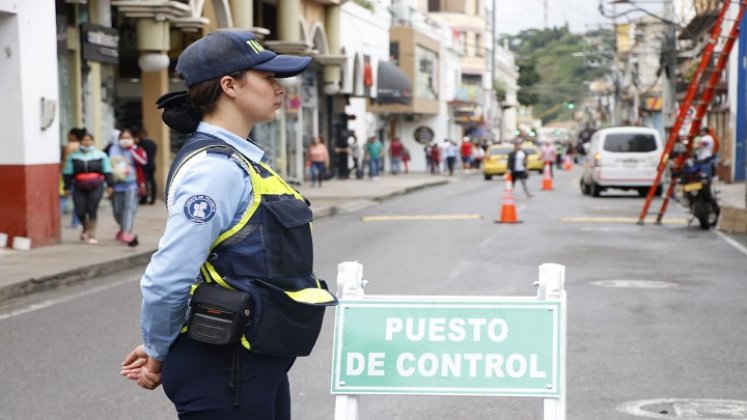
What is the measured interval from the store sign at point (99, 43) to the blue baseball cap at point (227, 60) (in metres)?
20.1

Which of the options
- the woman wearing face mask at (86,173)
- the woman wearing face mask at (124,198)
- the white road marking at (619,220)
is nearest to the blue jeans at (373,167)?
the white road marking at (619,220)

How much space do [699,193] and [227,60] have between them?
60.1ft

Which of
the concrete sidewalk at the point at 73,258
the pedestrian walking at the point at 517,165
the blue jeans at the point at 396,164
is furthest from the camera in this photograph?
the blue jeans at the point at 396,164

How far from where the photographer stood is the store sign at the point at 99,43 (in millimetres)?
23125

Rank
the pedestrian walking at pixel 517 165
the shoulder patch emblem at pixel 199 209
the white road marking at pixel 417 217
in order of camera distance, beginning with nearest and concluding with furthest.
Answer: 1. the shoulder patch emblem at pixel 199 209
2. the white road marking at pixel 417 217
3. the pedestrian walking at pixel 517 165

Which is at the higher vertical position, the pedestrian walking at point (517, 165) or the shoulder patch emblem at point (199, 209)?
the shoulder patch emblem at point (199, 209)

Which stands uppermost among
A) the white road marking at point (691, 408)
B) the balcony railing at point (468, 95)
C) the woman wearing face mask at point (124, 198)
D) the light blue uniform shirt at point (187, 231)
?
the balcony railing at point (468, 95)

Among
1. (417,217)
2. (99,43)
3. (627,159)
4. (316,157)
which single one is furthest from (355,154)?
(99,43)

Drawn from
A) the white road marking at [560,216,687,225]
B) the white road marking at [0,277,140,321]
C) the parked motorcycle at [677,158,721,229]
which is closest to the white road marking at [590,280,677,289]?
the white road marking at [0,277,140,321]

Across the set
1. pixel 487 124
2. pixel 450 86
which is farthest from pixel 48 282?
pixel 487 124

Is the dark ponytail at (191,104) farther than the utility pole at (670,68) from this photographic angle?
No

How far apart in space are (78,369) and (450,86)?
78819 mm

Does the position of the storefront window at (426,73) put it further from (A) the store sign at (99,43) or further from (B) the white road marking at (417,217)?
(A) the store sign at (99,43)

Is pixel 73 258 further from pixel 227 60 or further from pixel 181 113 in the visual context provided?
pixel 227 60
